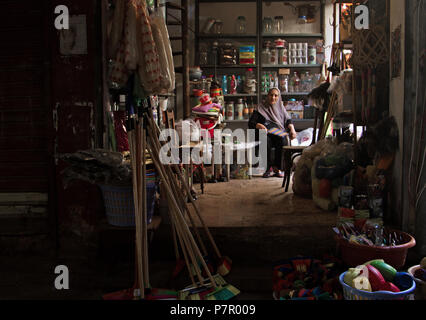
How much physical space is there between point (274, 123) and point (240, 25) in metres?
2.08

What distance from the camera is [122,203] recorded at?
280cm

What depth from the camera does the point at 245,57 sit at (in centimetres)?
768

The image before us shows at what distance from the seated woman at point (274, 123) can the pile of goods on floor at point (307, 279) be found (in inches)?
154

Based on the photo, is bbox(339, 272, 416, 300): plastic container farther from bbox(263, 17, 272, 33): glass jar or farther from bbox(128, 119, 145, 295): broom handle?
bbox(263, 17, 272, 33): glass jar

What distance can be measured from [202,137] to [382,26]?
2565 millimetres

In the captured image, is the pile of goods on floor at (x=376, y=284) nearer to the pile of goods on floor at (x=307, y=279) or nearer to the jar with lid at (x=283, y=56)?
the pile of goods on floor at (x=307, y=279)

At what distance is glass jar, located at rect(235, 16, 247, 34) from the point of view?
7766 mm

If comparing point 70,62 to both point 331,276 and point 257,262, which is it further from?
point 331,276

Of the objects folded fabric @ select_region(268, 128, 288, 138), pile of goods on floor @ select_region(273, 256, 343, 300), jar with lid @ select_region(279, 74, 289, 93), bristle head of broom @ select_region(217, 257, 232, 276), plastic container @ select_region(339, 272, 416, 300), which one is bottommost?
bristle head of broom @ select_region(217, 257, 232, 276)

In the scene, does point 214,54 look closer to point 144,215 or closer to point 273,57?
point 273,57

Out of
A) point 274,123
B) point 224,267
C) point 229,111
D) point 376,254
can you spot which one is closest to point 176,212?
point 224,267

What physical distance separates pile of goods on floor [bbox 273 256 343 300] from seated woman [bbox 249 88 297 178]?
3.90 meters

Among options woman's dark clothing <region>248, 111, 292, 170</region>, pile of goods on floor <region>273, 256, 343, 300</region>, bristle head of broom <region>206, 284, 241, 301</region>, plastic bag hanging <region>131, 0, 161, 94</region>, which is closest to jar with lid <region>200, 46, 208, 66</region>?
woman's dark clothing <region>248, 111, 292, 170</region>

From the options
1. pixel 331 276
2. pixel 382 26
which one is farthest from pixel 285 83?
pixel 331 276
